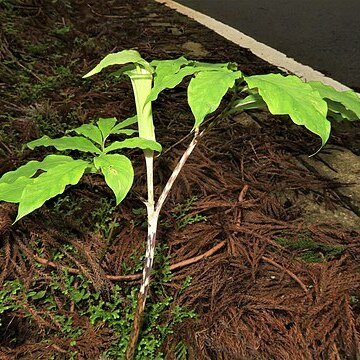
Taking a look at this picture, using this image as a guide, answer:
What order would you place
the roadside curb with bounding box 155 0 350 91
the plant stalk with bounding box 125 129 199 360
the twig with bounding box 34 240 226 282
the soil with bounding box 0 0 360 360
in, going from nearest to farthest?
the plant stalk with bounding box 125 129 199 360 < the soil with bounding box 0 0 360 360 < the twig with bounding box 34 240 226 282 < the roadside curb with bounding box 155 0 350 91

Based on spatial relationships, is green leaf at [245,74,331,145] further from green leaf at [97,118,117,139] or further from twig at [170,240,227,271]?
twig at [170,240,227,271]

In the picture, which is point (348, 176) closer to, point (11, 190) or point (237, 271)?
point (237, 271)

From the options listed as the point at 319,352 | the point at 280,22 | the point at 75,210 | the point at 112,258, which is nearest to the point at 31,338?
the point at 112,258

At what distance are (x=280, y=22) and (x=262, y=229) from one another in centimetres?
341

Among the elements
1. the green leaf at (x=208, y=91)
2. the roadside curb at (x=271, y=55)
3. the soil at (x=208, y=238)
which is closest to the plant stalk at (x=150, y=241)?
the soil at (x=208, y=238)

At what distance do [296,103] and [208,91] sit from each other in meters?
0.17

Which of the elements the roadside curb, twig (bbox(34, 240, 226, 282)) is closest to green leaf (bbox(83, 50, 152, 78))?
twig (bbox(34, 240, 226, 282))

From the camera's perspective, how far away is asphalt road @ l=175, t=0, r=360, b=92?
4242mm

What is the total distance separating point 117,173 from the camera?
110cm

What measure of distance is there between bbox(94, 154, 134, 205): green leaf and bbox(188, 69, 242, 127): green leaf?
16cm

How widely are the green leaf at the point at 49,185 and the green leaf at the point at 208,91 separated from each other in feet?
0.79

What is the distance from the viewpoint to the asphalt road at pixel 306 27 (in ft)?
13.9

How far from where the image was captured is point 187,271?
6.37 feet

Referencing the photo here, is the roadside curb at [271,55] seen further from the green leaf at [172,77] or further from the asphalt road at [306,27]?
the green leaf at [172,77]
